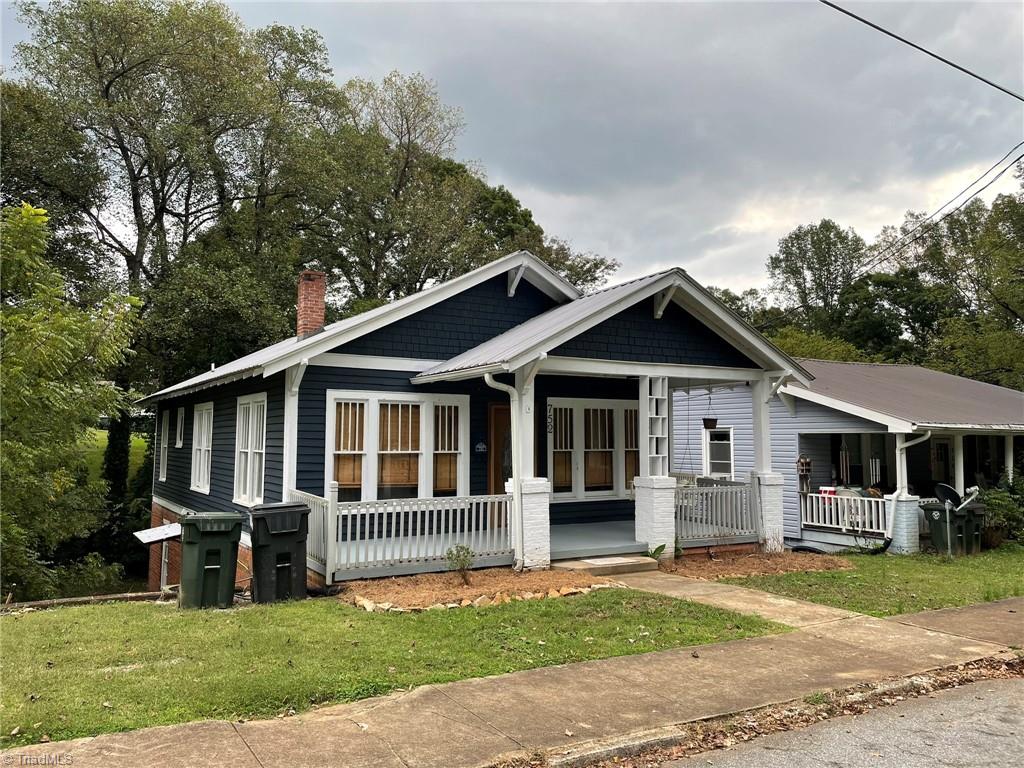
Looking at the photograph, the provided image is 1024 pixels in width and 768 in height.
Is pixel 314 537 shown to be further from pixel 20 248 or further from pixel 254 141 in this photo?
pixel 254 141

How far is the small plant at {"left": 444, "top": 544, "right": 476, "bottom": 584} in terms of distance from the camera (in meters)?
9.12

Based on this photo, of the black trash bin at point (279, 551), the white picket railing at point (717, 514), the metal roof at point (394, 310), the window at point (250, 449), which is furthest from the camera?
the window at point (250, 449)

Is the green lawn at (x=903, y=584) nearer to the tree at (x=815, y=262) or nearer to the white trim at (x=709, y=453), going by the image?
the white trim at (x=709, y=453)

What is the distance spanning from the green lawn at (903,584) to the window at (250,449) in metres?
7.52

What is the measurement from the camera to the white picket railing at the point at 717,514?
37.6 ft

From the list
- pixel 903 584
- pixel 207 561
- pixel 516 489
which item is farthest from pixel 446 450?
pixel 903 584

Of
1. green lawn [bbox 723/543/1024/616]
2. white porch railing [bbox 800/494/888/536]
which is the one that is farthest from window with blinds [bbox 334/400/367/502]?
white porch railing [bbox 800/494/888/536]

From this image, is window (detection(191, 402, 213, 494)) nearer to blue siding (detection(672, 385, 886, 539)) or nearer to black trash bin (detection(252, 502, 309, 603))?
black trash bin (detection(252, 502, 309, 603))

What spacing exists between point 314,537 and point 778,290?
169 feet

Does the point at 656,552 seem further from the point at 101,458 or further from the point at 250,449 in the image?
the point at 101,458

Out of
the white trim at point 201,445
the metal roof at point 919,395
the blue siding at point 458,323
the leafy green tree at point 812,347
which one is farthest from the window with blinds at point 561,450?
the leafy green tree at point 812,347

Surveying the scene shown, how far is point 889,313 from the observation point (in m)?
43.4

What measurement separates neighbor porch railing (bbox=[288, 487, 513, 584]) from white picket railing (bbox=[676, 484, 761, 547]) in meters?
A: 3.17

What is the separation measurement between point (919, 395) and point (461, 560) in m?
13.2
